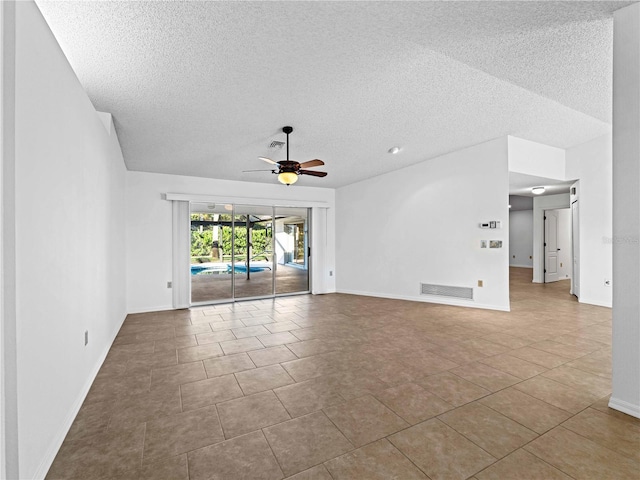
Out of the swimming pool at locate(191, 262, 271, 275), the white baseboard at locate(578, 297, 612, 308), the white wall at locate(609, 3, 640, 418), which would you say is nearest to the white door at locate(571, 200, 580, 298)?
the white baseboard at locate(578, 297, 612, 308)

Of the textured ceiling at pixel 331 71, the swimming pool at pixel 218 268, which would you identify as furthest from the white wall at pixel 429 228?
the swimming pool at pixel 218 268

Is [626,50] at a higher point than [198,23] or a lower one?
lower

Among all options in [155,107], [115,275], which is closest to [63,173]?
[155,107]

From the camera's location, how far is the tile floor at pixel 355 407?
1.74 m

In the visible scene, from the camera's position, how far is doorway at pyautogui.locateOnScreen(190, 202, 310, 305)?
259 inches

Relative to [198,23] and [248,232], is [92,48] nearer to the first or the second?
[198,23]

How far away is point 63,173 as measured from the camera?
2086 mm

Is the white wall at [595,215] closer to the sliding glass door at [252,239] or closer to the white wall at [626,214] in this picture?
the white wall at [626,214]

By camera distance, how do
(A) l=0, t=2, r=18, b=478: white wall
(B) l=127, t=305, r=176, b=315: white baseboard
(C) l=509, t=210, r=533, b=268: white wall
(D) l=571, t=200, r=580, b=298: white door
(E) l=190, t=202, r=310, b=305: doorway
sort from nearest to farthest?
(A) l=0, t=2, r=18, b=478: white wall, (B) l=127, t=305, r=176, b=315: white baseboard, (D) l=571, t=200, r=580, b=298: white door, (E) l=190, t=202, r=310, b=305: doorway, (C) l=509, t=210, r=533, b=268: white wall

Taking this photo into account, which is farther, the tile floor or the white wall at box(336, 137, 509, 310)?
the white wall at box(336, 137, 509, 310)

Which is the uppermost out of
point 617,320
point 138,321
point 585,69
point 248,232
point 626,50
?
point 585,69

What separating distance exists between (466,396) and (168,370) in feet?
9.20

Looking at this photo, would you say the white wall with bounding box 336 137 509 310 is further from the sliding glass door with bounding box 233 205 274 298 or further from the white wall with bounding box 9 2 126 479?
the white wall with bounding box 9 2 126 479

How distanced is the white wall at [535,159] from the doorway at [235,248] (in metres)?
4.50
